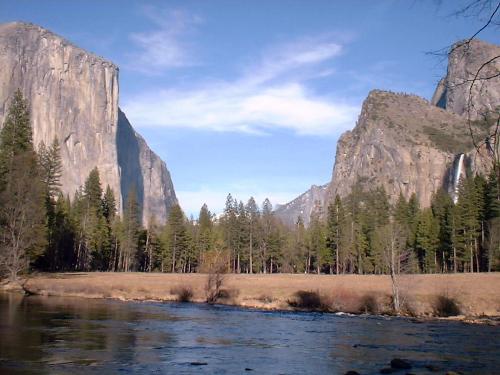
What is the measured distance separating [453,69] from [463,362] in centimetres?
1577

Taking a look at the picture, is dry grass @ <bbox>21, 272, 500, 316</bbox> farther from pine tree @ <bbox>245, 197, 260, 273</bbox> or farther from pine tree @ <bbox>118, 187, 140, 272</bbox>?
pine tree @ <bbox>245, 197, 260, 273</bbox>

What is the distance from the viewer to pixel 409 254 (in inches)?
1585

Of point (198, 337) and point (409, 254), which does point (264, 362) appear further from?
point (409, 254)

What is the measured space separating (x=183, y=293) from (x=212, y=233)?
60.8 meters

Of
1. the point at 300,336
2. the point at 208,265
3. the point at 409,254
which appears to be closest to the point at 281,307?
the point at 208,265

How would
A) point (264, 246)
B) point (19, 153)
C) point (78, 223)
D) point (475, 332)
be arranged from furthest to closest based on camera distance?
point (264, 246), point (78, 223), point (19, 153), point (475, 332)

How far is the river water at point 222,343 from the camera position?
53.7 feet

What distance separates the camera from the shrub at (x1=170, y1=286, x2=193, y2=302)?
4438cm

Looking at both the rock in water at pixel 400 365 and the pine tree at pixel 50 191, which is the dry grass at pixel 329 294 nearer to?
the pine tree at pixel 50 191

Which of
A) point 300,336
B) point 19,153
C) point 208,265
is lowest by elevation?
point 300,336

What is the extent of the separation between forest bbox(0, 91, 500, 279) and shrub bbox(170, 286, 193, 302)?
8.81ft

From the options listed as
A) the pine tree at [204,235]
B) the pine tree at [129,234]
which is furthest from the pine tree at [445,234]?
the pine tree at [129,234]

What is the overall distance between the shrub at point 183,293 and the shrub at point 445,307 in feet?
66.7

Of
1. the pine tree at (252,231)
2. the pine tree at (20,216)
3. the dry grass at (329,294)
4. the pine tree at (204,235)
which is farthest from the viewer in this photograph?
the pine tree at (204,235)
